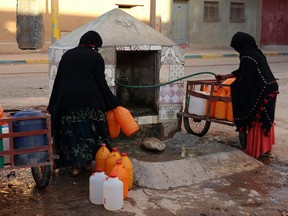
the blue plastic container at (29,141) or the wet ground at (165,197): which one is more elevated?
the blue plastic container at (29,141)

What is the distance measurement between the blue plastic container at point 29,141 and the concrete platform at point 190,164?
1.19 m

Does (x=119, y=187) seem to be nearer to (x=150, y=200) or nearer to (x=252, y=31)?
(x=150, y=200)

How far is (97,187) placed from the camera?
13.7 ft

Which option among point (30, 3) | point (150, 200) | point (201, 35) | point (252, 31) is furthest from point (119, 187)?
point (252, 31)

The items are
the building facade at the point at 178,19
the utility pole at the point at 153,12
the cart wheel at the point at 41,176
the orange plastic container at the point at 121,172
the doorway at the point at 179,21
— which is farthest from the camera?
the doorway at the point at 179,21

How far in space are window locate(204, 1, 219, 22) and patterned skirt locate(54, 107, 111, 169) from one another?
18.5 metres

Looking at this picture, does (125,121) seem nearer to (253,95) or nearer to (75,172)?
(75,172)

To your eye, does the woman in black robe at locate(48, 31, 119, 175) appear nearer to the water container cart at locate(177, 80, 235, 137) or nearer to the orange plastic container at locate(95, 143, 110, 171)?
the orange plastic container at locate(95, 143, 110, 171)

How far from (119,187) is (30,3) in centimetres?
884

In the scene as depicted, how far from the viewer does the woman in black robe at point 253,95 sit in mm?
5496

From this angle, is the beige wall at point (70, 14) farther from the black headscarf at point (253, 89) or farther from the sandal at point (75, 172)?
the sandal at point (75, 172)

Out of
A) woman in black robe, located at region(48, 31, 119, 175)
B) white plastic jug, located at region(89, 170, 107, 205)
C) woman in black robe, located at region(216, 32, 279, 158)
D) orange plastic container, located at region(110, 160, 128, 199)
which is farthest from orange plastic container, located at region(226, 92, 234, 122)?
white plastic jug, located at region(89, 170, 107, 205)

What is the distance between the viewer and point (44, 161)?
13.2 feet

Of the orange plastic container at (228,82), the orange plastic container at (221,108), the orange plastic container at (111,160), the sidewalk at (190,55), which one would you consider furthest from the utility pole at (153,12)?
the orange plastic container at (111,160)
